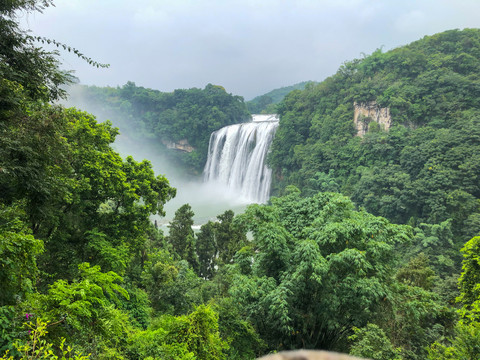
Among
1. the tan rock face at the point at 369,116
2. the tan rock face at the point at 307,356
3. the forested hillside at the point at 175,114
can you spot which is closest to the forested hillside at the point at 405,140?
the tan rock face at the point at 369,116

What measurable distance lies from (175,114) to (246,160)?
2779 cm

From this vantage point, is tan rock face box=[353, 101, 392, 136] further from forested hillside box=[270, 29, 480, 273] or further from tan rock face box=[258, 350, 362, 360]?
tan rock face box=[258, 350, 362, 360]

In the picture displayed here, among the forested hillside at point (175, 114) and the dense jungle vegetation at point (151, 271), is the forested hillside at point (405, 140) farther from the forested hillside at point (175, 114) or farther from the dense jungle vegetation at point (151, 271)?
the forested hillside at point (175, 114)

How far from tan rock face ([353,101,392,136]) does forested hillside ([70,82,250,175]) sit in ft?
90.2

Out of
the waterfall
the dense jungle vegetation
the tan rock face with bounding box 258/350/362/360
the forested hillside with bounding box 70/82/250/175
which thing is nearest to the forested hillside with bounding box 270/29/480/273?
the waterfall

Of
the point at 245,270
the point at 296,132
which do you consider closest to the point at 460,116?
the point at 296,132

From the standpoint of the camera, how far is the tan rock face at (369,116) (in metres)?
31.8

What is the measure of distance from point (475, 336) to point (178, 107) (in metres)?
63.9

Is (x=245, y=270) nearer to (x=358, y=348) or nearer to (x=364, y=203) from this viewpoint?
(x=358, y=348)

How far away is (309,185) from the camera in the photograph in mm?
32406

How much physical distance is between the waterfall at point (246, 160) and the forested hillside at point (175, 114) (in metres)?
11.8

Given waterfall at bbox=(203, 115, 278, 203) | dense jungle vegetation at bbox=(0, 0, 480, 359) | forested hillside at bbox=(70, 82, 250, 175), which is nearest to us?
dense jungle vegetation at bbox=(0, 0, 480, 359)

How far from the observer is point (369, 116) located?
3341cm

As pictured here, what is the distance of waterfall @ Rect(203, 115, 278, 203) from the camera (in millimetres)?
39216
